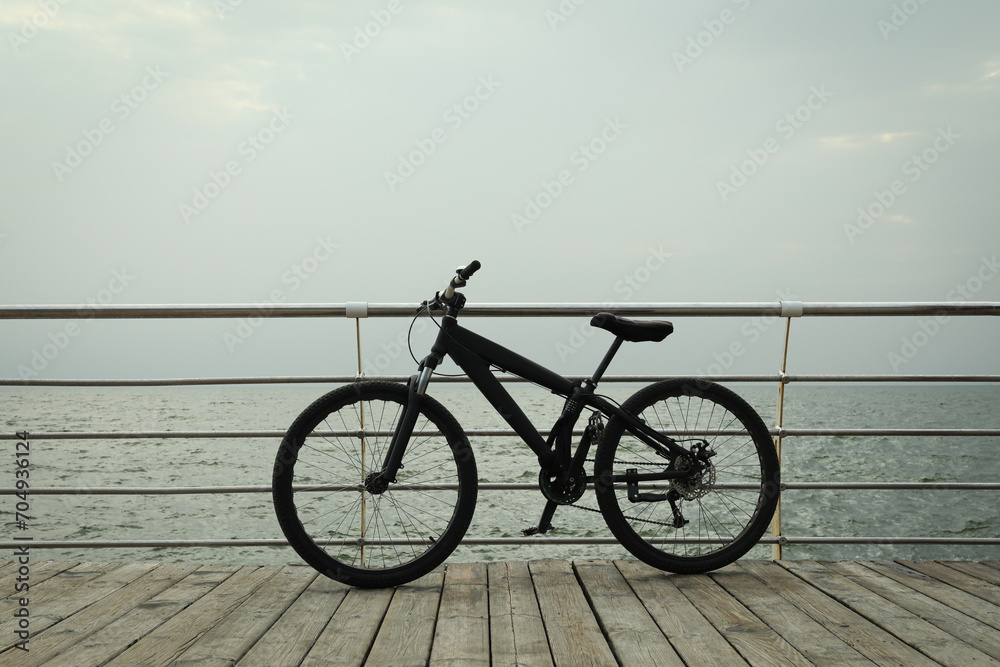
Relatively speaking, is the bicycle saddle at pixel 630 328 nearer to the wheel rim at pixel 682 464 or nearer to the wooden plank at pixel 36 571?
the wheel rim at pixel 682 464

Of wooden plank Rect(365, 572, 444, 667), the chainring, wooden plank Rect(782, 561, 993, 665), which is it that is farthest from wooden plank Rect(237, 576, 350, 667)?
wooden plank Rect(782, 561, 993, 665)

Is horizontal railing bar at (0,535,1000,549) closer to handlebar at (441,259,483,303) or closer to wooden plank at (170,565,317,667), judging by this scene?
wooden plank at (170,565,317,667)

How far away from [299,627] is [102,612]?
633 mm

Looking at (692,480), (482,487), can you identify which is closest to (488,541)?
(482,487)

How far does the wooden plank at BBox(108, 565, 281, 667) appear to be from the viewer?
171 cm

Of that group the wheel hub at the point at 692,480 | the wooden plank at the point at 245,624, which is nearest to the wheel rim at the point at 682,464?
the wheel hub at the point at 692,480

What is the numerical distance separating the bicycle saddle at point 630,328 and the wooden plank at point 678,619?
2.65 feet

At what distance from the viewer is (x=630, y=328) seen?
2.33 m

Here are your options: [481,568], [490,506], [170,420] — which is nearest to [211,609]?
[481,568]

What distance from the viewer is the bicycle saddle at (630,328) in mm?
2328

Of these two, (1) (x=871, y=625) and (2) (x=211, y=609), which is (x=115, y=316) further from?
(1) (x=871, y=625)

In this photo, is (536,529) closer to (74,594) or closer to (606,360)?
(606,360)

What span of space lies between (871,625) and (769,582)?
40cm

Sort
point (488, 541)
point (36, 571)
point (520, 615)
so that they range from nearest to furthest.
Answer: point (520, 615)
point (36, 571)
point (488, 541)
